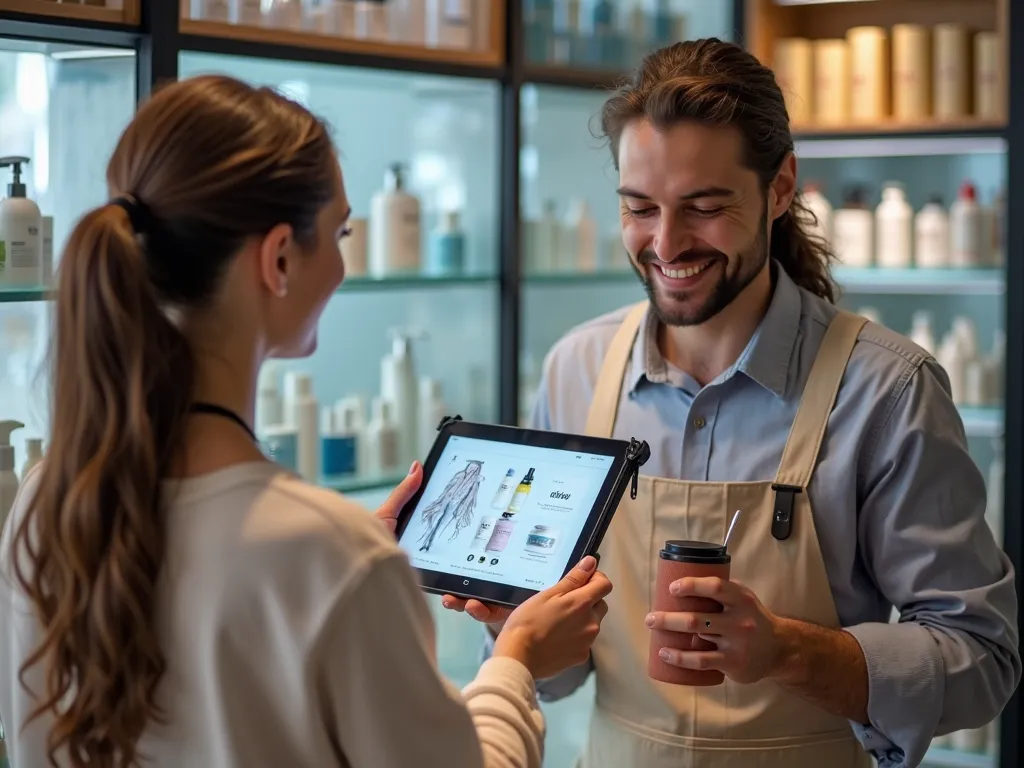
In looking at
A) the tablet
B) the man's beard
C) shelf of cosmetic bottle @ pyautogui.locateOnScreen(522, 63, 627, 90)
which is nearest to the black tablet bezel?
the tablet

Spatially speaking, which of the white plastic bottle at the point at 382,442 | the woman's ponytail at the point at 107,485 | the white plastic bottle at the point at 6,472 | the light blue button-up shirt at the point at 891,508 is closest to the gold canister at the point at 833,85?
the white plastic bottle at the point at 382,442

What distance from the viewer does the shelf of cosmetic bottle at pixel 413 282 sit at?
Result: 8.53 ft

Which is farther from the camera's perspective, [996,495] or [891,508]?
[996,495]

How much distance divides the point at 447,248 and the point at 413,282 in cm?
14

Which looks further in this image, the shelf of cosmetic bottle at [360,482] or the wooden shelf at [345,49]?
the shelf of cosmetic bottle at [360,482]

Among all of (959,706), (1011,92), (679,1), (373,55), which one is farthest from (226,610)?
(679,1)

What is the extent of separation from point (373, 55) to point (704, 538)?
3.85 ft

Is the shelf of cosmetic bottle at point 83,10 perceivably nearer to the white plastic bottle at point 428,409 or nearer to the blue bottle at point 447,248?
the blue bottle at point 447,248

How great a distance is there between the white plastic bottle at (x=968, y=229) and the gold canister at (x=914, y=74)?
241 millimetres

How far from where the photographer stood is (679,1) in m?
3.52

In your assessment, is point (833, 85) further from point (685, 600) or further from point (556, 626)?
point (556, 626)

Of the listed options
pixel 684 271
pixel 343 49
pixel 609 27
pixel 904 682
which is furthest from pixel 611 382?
pixel 609 27

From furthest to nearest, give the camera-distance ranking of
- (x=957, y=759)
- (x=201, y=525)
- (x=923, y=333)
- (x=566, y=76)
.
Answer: (x=923, y=333) → (x=957, y=759) → (x=566, y=76) → (x=201, y=525)

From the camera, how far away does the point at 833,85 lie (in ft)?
11.4
